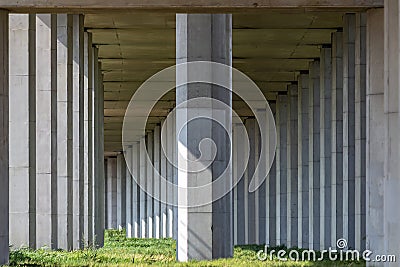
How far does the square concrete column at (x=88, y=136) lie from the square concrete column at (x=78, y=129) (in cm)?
242

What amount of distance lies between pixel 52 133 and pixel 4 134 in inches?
429

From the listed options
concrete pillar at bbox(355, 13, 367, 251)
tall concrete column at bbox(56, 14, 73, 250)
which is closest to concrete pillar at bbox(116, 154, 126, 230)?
tall concrete column at bbox(56, 14, 73, 250)

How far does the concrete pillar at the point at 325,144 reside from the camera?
4341 cm

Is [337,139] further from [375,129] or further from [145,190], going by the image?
[145,190]

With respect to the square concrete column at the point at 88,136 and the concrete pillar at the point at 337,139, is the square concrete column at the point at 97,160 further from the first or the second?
the concrete pillar at the point at 337,139

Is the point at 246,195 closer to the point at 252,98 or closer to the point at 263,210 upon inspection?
the point at 263,210

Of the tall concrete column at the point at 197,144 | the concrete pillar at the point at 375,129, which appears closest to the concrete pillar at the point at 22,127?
the tall concrete column at the point at 197,144

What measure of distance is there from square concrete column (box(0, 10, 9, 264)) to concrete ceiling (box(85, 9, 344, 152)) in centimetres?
1377

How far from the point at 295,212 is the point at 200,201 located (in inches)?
1180

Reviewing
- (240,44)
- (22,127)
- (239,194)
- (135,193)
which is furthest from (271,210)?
(22,127)

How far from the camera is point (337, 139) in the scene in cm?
4103

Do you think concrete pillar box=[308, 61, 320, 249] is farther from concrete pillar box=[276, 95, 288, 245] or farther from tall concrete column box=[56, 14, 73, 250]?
tall concrete column box=[56, 14, 73, 250]

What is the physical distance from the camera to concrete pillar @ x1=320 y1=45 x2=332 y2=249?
43.4 meters

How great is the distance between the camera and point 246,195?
6550 cm
